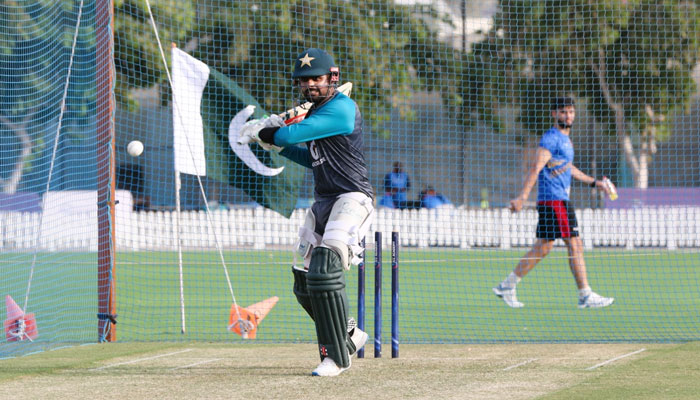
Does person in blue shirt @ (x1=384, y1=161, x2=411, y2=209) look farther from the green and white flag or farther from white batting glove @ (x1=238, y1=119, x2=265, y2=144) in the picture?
white batting glove @ (x1=238, y1=119, x2=265, y2=144)

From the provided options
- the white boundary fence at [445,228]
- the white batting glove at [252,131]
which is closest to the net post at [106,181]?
the white batting glove at [252,131]

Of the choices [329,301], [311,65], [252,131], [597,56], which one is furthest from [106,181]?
[597,56]

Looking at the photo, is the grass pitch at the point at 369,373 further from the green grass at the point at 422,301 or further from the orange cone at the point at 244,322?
the green grass at the point at 422,301

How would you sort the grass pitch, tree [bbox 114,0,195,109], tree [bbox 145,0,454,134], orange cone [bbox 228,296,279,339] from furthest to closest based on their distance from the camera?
tree [bbox 145,0,454,134]
tree [bbox 114,0,195,109]
orange cone [bbox 228,296,279,339]
the grass pitch

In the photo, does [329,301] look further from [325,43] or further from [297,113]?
[325,43]

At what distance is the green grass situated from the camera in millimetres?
9281

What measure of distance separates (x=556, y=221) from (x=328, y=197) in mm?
4772

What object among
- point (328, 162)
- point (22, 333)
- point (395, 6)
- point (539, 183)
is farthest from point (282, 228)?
point (328, 162)

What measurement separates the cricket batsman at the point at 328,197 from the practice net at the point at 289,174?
248 centimetres

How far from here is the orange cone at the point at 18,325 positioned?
8742mm

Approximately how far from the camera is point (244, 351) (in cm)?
797

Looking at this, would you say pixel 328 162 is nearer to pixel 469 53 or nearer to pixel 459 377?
pixel 459 377

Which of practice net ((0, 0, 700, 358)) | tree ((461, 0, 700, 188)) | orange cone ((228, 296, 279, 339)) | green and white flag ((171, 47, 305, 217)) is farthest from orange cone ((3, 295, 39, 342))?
tree ((461, 0, 700, 188))

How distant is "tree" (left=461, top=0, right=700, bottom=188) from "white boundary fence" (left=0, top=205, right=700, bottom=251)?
15.9 ft
